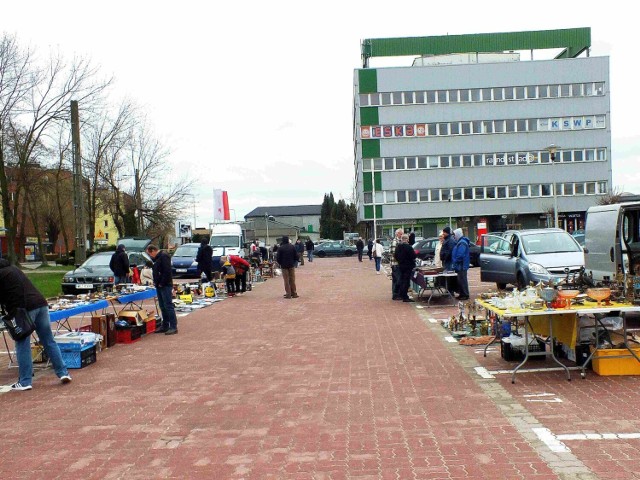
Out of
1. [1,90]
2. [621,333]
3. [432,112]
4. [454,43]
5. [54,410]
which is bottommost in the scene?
[54,410]

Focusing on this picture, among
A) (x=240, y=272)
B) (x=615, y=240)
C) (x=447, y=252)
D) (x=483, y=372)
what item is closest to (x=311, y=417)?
(x=483, y=372)

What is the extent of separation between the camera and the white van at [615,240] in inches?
474

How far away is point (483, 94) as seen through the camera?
214 ft

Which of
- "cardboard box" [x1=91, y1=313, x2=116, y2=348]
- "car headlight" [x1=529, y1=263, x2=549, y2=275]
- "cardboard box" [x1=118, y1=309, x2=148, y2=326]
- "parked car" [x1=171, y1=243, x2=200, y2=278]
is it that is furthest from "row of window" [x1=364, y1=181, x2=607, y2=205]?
"cardboard box" [x1=91, y1=313, x2=116, y2=348]

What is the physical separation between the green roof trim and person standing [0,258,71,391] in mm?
61518

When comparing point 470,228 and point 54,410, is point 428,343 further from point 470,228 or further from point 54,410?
point 470,228

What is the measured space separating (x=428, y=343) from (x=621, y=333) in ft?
10.5

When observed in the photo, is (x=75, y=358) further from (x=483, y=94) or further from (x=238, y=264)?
(x=483, y=94)

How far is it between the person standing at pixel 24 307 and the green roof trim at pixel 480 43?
2422 inches

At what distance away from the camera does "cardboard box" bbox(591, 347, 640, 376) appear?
25.2 feet

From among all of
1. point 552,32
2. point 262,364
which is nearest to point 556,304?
point 262,364

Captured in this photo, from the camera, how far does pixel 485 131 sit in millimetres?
66000

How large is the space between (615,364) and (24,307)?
23.0ft

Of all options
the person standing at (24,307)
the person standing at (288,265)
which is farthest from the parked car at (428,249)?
the person standing at (24,307)
